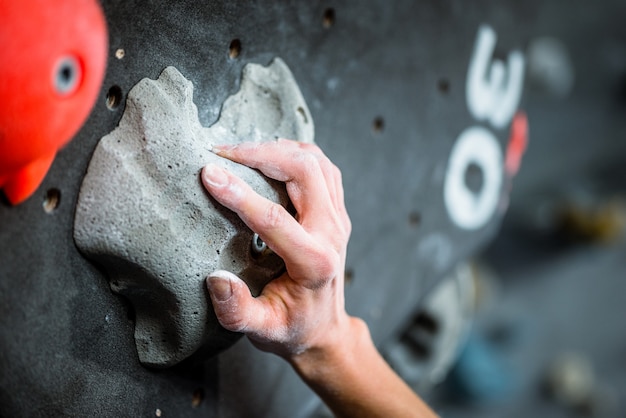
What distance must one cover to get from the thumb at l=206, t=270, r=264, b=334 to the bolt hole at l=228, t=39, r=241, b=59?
227 millimetres

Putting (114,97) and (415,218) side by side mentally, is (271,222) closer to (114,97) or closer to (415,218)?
(114,97)

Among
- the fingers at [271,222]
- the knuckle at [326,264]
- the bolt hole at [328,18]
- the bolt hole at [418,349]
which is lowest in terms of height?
the bolt hole at [418,349]

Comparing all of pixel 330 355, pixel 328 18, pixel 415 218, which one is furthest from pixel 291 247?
pixel 415 218

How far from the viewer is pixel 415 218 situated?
1.03 meters

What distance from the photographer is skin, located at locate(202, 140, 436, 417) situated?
59cm

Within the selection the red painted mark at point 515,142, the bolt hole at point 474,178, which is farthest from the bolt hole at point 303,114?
the red painted mark at point 515,142

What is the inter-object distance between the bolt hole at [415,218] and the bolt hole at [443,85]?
0.59 feet

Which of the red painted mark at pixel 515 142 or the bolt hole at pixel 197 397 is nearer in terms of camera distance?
the bolt hole at pixel 197 397

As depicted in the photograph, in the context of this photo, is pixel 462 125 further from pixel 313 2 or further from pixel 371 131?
pixel 313 2

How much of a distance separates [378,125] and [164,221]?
40 cm

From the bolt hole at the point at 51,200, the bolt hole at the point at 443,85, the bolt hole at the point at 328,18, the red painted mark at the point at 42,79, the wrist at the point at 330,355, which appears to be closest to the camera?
the red painted mark at the point at 42,79

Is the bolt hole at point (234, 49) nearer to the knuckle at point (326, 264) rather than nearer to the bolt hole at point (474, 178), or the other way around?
the knuckle at point (326, 264)

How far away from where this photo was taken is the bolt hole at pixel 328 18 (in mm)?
810

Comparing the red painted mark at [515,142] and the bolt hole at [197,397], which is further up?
the red painted mark at [515,142]
